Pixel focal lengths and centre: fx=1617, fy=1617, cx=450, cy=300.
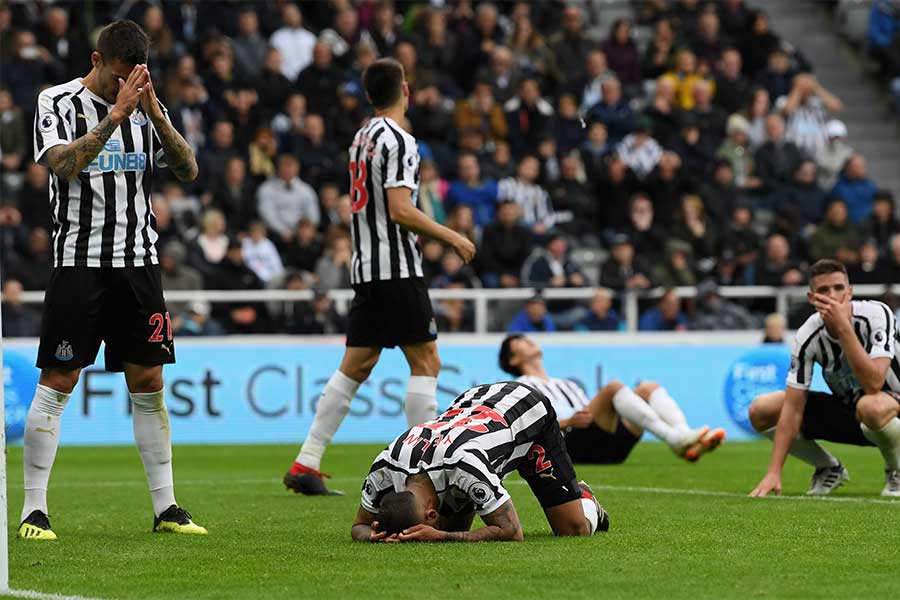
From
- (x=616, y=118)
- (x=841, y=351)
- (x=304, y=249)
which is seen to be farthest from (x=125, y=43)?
(x=616, y=118)

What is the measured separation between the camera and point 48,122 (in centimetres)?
715

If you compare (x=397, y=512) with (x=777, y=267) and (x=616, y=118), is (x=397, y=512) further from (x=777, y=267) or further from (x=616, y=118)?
(x=616, y=118)

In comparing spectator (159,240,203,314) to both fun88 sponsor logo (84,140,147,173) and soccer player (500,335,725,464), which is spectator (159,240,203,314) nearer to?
soccer player (500,335,725,464)

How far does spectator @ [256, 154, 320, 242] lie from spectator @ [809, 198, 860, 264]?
20.4 feet

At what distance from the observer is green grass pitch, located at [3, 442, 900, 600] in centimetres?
557

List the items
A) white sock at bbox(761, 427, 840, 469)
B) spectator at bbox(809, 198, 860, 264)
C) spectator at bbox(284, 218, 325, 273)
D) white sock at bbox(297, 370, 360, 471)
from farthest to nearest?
spectator at bbox(809, 198, 860, 264)
spectator at bbox(284, 218, 325, 273)
white sock at bbox(297, 370, 360, 471)
white sock at bbox(761, 427, 840, 469)

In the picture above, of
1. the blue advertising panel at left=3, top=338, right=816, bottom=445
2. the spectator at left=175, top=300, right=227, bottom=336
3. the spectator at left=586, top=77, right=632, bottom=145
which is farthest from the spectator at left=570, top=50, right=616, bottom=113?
the spectator at left=175, top=300, right=227, bottom=336

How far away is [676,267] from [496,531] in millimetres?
12971

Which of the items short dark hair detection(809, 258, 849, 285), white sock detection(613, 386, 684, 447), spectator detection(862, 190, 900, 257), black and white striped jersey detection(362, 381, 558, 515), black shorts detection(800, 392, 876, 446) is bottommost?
white sock detection(613, 386, 684, 447)

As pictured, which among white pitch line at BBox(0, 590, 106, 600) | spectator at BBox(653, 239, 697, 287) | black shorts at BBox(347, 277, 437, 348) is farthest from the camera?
spectator at BBox(653, 239, 697, 287)

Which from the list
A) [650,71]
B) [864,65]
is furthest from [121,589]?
[864,65]

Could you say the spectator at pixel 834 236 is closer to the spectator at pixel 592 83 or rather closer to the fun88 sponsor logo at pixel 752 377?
the fun88 sponsor logo at pixel 752 377

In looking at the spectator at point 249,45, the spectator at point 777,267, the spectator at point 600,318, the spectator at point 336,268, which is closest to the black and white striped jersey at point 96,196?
the spectator at point 336,268

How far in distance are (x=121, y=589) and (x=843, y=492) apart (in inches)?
213
